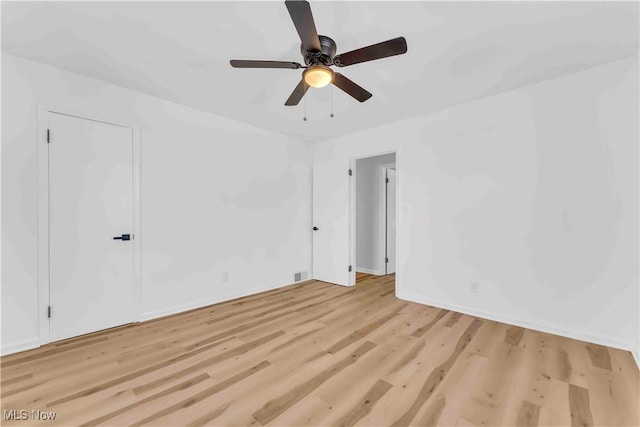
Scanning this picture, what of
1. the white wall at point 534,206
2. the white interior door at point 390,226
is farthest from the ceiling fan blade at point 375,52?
the white interior door at point 390,226

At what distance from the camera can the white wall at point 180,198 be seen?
87.4 inches

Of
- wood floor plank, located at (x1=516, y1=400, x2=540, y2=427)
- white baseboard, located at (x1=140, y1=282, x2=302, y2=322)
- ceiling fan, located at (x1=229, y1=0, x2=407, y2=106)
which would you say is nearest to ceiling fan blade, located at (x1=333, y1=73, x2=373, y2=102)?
ceiling fan, located at (x1=229, y1=0, x2=407, y2=106)

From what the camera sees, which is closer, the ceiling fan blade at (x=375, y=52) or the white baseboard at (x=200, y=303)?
the ceiling fan blade at (x=375, y=52)

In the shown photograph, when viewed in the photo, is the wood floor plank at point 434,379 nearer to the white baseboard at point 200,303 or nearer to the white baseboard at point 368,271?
the white baseboard at point 368,271

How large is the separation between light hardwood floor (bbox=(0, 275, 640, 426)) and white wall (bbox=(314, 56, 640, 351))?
0.34 meters

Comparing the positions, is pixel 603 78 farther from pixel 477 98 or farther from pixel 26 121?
pixel 26 121

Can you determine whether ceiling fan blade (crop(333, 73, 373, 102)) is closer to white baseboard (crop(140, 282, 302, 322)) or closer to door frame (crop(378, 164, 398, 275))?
white baseboard (crop(140, 282, 302, 322))

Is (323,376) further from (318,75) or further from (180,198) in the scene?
(180,198)

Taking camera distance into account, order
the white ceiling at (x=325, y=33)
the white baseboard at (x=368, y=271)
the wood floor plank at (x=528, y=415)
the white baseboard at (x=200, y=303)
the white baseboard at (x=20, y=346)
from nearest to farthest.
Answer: the wood floor plank at (x=528, y=415), the white ceiling at (x=325, y=33), the white baseboard at (x=20, y=346), the white baseboard at (x=200, y=303), the white baseboard at (x=368, y=271)

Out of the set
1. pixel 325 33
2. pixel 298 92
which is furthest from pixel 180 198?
pixel 325 33

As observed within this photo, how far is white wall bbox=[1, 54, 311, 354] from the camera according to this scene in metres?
2.22

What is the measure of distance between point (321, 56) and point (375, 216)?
3.89 m

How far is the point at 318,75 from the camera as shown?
1.75 meters

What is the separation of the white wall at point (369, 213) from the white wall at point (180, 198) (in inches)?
45.5
